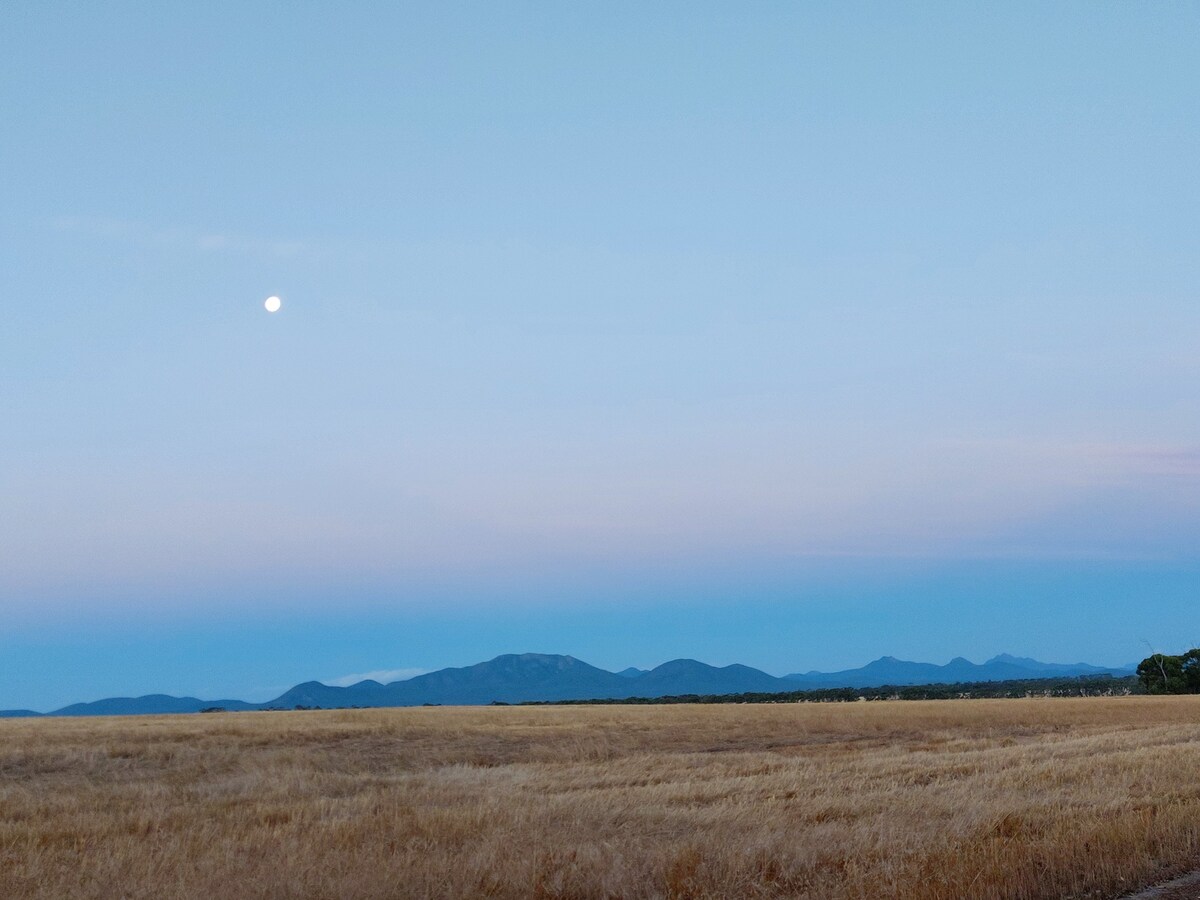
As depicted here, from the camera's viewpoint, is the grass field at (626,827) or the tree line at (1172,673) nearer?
the grass field at (626,827)

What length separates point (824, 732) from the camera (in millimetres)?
44156

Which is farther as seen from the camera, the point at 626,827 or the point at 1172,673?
the point at 1172,673

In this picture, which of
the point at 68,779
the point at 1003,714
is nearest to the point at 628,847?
the point at 68,779

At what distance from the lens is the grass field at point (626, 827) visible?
9.38 meters

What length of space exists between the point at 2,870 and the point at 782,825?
9.78 metres

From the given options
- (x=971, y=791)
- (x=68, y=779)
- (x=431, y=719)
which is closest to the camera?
(x=971, y=791)

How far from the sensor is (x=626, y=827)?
1335 centimetres

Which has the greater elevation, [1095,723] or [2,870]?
[2,870]

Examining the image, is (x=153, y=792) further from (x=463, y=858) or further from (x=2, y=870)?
(x=463, y=858)

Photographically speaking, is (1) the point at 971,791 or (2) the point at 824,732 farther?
(2) the point at 824,732

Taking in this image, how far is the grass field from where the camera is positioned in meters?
9.38

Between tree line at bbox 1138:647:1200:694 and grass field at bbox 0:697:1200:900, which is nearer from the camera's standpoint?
grass field at bbox 0:697:1200:900

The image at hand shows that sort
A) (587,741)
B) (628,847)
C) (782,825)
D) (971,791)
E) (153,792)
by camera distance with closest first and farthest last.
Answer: (628,847)
(782,825)
(971,791)
(153,792)
(587,741)

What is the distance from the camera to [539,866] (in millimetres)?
10031
